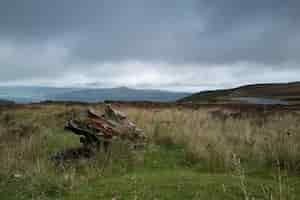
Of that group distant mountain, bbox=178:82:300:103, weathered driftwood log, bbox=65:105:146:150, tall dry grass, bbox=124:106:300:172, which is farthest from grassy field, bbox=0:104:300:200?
distant mountain, bbox=178:82:300:103

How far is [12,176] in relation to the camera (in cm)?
724

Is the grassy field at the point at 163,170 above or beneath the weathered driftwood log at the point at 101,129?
beneath

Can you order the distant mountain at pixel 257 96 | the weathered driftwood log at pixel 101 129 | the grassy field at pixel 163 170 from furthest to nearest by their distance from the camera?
the distant mountain at pixel 257 96, the weathered driftwood log at pixel 101 129, the grassy field at pixel 163 170

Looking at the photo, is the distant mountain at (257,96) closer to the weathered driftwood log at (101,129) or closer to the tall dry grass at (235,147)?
the tall dry grass at (235,147)

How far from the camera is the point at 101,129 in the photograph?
33.8 ft

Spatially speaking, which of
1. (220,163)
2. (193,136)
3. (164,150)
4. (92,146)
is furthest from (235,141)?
(92,146)

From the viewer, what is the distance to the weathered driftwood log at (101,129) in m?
10.1

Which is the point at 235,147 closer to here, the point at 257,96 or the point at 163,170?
the point at 163,170

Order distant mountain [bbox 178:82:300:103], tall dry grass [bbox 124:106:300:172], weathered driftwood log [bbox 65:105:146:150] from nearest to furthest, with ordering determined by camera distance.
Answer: tall dry grass [bbox 124:106:300:172] < weathered driftwood log [bbox 65:105:146:150] < distant mountain [bbox 178:82:300:103]

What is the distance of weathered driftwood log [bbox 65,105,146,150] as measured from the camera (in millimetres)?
10125

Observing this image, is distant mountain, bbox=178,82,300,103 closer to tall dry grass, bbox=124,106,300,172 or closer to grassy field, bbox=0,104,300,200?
tall dry grass, bbox=124,106,300,172

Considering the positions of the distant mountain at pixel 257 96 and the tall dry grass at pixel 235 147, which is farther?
the distant mountain at pixel 257 96

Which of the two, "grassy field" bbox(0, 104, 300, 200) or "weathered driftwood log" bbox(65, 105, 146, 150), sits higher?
"weathered driftwood log" bbox(65, 105, 146, 150)

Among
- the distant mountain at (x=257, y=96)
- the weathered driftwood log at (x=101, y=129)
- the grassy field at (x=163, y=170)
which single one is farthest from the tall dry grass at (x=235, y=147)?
the distant mountain at (x=257, y=96)
